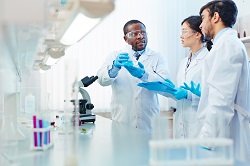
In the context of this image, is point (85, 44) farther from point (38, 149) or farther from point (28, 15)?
point (28, 15)

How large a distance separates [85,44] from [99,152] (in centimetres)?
270

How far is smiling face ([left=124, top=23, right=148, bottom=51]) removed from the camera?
8.95ft

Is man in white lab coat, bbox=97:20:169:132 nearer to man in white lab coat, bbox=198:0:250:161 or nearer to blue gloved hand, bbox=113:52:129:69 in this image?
blue gloved hand, bbox=113:52:129:69

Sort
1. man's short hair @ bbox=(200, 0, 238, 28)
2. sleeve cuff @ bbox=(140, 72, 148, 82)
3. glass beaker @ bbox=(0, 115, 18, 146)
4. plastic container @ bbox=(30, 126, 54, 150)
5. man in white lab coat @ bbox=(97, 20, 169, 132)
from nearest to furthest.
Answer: plastic container @ bbox=(30, 126, 54, 150) < glass beaker @ bbox=(0, 115, 18, 146) < man's short hair @ bbox=(200, 0, 238, 28) < sleeve cuff @ bbox=(140, 72, 148, 82) < man in white lab coat @ bbox=(97, 20, 169, 132)

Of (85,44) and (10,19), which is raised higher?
(85,44)

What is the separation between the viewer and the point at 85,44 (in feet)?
12.5

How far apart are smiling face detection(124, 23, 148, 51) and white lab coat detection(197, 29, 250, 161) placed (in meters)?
0.91

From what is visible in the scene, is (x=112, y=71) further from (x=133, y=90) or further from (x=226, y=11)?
(x=226, y=11)

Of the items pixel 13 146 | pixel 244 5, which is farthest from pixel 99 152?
pixel 244 5

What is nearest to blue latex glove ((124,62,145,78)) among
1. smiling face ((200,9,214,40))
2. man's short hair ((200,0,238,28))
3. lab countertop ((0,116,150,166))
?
smiling face ((200,9,214,40))

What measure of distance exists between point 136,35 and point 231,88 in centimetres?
116

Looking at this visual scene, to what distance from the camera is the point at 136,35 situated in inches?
108

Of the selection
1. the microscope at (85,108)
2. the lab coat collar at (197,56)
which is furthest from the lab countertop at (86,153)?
the lab coat collar at (197,56)

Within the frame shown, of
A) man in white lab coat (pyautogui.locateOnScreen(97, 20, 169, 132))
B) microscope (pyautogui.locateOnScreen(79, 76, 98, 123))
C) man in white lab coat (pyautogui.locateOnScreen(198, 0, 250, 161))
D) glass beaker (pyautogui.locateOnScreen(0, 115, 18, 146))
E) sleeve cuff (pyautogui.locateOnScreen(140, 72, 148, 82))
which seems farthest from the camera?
man in white lab coat (pyautogui.locateOnScreen(97, 20, 169, 132))
